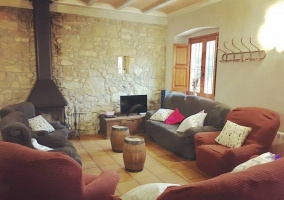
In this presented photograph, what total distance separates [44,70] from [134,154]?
2644 millimetres

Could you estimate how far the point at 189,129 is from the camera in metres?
3.90

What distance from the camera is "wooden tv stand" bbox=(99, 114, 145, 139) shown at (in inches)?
199

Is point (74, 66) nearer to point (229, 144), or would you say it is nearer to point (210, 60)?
point (210, 60)

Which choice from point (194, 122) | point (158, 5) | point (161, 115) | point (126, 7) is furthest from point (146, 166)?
point (126, 7)

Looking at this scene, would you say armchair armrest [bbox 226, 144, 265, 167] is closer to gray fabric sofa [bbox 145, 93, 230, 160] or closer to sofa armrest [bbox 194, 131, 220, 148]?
sofa armrest [bbox 194, 131, 220, 148]

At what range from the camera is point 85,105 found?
5316mm

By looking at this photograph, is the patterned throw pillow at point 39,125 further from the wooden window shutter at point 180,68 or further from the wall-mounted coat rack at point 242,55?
the wall-mounted coat rack at point 242,55

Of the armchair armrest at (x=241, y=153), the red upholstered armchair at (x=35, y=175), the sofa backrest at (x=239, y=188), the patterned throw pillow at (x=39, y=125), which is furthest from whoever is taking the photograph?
the patterned throw pillow at (x=39, y=125)

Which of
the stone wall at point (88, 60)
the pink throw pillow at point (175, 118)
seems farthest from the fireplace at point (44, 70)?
the pink throw pillow at point (175, 118)

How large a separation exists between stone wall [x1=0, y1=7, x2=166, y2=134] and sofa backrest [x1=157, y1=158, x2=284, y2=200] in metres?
4.45

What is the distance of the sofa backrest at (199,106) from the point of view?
3.97 meters

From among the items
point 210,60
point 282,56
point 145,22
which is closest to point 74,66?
point 145,22

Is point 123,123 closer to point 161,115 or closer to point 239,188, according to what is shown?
point 161,115

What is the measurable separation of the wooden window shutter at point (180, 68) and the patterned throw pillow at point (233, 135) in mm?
2416
